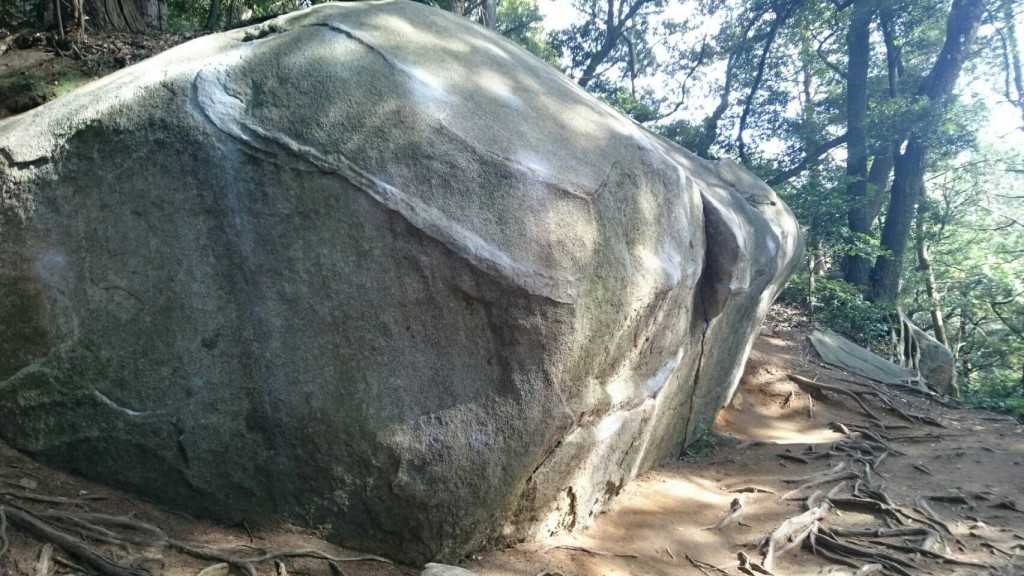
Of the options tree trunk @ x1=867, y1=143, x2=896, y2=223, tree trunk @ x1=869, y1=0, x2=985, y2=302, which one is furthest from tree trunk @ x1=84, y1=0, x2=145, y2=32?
tree trunk @ x1=867, y1=143, x2=896, y2=223

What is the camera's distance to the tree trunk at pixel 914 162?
13.7 meters

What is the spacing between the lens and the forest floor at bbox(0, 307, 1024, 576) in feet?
9.87

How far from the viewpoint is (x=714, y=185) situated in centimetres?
612

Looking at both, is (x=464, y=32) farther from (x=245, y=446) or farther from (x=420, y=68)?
(x=245, y=446)

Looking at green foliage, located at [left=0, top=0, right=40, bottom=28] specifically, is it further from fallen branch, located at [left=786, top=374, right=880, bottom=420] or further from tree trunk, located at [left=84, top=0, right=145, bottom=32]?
fallen branch, located at [left=786, top=374, right=880, bottom=420]

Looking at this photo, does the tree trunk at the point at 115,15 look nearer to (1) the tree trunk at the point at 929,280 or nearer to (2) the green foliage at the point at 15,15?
(2) the green foliage at the point at 15,15

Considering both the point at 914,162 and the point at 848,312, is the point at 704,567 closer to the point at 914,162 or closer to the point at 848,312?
the point at 848,312

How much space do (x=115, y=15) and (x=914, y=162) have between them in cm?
1436

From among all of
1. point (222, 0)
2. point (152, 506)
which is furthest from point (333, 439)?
point (222, 0)

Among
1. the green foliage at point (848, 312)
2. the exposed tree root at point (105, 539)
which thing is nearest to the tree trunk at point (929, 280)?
the green foliage at point (848, 312)

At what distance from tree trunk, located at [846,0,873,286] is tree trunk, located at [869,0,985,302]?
383 millimetres

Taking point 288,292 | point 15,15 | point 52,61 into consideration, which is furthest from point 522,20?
point 288,292

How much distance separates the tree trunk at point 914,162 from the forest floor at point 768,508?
559 cm

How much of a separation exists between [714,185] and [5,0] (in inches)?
316
